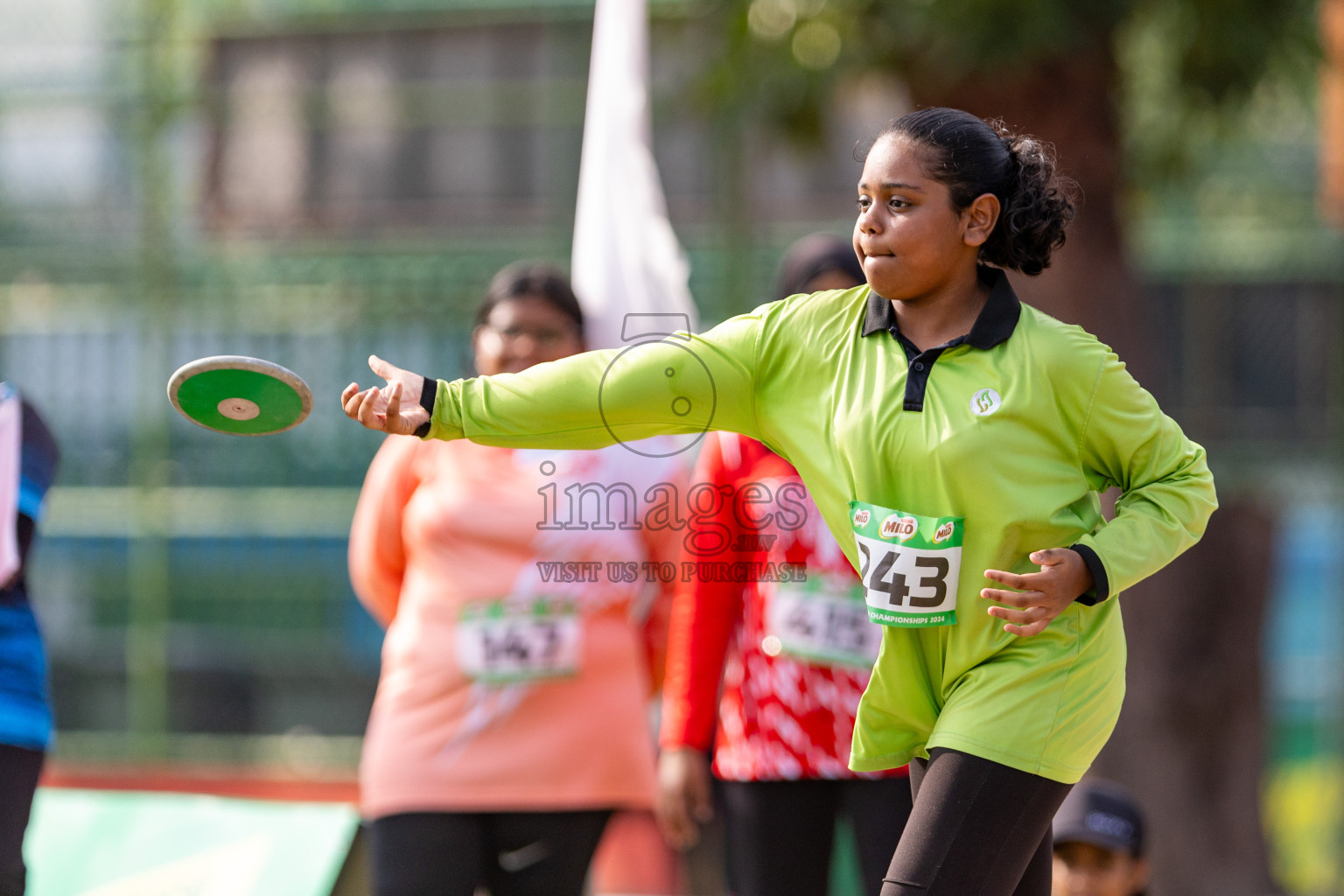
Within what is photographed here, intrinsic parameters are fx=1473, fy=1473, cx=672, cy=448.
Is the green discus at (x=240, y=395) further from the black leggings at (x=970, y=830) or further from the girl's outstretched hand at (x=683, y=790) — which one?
the girl's outstretched hand at (x=683, y=790)

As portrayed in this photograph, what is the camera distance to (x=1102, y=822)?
3422 mm

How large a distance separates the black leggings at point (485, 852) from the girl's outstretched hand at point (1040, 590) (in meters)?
1.55

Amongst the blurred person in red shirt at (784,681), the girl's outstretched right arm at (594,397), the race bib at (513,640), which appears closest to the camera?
the girl's outstretched right arm at (594,397)

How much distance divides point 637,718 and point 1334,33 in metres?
5.38

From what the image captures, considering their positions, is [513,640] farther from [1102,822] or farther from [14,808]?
[1102,822]

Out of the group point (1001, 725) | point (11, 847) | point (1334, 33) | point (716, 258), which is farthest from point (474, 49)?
point (1001, 725)

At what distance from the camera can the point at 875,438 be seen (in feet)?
7.47

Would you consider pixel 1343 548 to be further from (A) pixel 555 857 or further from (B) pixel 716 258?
(A) pixel 555 857

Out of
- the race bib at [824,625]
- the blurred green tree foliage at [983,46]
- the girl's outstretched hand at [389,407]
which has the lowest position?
the race bib at [824,625]

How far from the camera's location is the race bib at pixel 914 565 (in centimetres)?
223

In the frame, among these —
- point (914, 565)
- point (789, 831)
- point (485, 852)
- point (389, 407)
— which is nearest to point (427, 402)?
point (389, 407)

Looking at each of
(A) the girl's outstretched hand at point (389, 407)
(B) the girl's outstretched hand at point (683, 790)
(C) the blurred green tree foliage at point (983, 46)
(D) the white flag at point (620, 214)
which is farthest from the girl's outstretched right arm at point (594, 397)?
(C) the blurred green tree foliage at point (983, 46)

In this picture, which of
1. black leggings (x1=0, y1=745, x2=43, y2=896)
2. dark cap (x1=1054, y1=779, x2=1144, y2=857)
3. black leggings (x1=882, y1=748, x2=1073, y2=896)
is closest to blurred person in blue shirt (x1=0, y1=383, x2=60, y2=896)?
black leggings (x1=0, y1=745, x2=43, y2=896)

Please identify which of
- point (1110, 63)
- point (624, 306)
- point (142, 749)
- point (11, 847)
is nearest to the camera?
point (11, 847)
